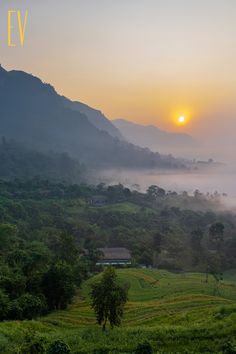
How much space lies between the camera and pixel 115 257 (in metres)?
90.4

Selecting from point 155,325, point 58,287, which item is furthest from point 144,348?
point 58,287

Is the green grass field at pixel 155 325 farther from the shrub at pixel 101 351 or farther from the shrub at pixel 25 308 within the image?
the shrub at pixel 25 308

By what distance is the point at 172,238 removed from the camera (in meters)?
105

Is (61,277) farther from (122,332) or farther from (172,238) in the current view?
(172,238)

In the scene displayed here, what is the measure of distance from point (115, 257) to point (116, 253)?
8.53ft

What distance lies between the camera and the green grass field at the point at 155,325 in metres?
25.1

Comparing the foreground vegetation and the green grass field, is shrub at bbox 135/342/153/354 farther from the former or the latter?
the foreground vegetation

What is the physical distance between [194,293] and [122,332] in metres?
24.1

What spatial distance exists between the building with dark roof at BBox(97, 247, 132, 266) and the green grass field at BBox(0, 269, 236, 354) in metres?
30.0

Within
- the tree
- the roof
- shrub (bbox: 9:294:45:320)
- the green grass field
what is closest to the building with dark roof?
the roof

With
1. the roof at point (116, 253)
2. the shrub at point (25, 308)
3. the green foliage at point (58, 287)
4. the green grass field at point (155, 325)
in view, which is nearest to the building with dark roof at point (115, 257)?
the roof at point (116, 253)

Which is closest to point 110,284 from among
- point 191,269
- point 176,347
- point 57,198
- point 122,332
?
point 122,332

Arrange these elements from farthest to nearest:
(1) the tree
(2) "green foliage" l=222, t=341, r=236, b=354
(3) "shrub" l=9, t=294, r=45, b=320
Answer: (3) "shrub" l=9, t=294, r=45, b=320
(1) the tree
(2) "green foliage" l=222, t=341, r=236, b=354

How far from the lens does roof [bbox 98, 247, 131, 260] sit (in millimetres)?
90812
